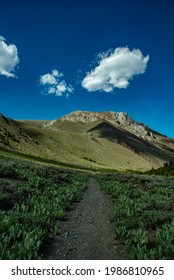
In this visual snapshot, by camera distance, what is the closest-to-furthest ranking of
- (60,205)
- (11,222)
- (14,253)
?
(14,253) < (11,222) < (60,205)

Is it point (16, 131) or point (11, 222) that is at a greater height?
point (16, 131)

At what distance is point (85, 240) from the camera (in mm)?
7887

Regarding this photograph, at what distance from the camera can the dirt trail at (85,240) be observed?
6.76 m

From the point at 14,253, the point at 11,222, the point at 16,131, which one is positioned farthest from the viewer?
the point at 16,131

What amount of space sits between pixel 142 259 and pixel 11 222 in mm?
4019

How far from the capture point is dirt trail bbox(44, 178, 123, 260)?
6.76 meters
